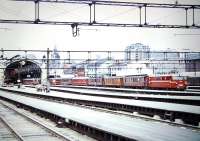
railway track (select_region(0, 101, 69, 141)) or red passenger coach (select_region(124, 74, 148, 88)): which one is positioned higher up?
red passenger coach (select_region(124, 74, 148, 88))

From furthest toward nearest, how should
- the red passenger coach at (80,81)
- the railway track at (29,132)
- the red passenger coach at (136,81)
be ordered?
1. the red passenger coach at (80,81)
2. the red passenger coach at (136,81)
3. the railway track at (29,132)

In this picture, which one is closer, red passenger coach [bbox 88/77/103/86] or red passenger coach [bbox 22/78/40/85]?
red passenger coach [bbox 88/77/103/86]

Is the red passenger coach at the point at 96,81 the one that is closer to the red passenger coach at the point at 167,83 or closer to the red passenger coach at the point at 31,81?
the red passenger coach at the point at 31,81

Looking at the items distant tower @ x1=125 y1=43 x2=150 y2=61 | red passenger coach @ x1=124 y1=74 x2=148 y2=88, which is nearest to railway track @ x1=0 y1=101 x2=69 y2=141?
distant tower @ x1=125 y1=43 x2=150 y2=61

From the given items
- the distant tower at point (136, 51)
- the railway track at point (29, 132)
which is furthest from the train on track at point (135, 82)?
the railway track at point (29, 132)

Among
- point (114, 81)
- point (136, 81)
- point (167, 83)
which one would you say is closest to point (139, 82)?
point (136, 81)

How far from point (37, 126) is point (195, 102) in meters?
10.3

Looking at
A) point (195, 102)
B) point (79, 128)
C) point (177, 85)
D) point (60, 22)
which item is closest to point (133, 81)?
point (177, 85)

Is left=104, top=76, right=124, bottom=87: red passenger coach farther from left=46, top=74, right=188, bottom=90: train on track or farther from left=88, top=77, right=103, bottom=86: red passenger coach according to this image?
left=88, top=77, right=103, bottom=86: red passenger coach

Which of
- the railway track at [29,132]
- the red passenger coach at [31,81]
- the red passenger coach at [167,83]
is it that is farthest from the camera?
the red passenger coach at [31,81]

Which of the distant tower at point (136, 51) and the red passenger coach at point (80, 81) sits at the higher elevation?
the distant tower at point (136, 51)

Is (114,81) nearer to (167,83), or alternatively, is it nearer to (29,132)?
(167,83)

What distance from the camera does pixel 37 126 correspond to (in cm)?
1941

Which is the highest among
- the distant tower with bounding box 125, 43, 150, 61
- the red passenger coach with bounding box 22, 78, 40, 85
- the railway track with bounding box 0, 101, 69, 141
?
the distant tower with bounding box 125, 43, 150, 61
